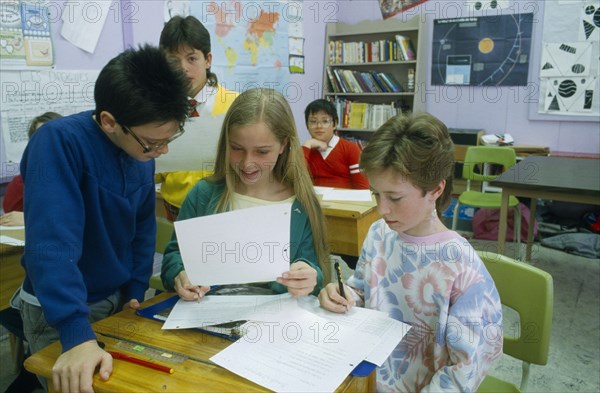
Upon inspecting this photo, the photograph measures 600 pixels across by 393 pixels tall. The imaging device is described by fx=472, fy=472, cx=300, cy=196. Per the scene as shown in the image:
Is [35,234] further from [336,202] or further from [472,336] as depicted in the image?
[336,202]

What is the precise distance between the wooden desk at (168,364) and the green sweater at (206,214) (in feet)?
0.67

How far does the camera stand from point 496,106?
4.76 metres

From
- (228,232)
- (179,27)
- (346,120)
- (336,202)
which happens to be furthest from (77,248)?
(346,120)

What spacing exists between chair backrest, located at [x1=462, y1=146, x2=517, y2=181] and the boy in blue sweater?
3321mm

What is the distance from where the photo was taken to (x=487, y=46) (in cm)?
466

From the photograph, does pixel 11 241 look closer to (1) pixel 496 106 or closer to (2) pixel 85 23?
(2) pixel 85 23

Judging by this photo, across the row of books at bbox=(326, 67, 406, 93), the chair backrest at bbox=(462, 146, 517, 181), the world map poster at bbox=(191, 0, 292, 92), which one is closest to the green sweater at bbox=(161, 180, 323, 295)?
the world map poster at bbox=(191, 0, 292, 92)

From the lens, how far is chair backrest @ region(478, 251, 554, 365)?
1192 mm

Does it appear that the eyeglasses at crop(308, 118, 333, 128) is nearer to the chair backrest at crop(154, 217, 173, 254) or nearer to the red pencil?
the chair backrest at crop(154, 217, 173, 254)

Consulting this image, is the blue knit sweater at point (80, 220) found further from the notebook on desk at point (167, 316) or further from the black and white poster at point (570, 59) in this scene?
the black and white poster at point (570, 59)

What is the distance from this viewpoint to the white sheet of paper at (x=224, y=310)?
995mm

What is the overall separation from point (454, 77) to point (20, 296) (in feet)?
15.2

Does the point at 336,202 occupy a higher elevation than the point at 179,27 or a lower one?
lower

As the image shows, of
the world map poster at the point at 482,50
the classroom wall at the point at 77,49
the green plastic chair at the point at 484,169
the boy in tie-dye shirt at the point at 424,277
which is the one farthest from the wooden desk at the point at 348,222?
the world map poster at the point at 482,50
